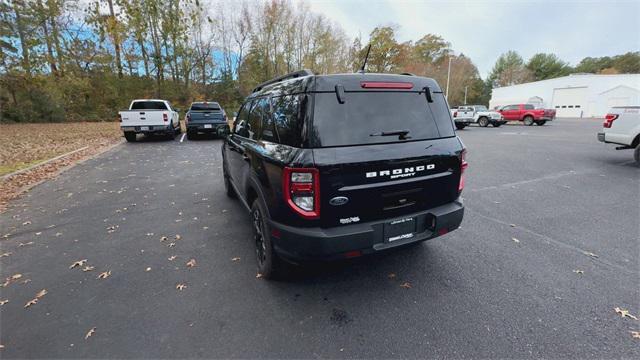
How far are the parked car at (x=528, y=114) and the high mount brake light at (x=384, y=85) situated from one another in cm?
2422

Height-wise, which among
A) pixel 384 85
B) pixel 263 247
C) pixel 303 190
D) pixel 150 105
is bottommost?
pixel 263 247

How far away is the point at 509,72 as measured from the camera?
60125 mm

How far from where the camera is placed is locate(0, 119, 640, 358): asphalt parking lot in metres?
2.11

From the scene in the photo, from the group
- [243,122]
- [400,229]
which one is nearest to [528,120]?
[243,122]

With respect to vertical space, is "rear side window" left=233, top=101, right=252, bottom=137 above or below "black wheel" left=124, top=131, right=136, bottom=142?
above

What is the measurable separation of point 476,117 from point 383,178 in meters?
24.0

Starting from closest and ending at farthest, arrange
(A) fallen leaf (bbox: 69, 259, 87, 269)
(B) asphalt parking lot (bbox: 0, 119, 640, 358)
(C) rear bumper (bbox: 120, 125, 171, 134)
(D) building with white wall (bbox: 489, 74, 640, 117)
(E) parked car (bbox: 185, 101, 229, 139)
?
(B) asphalt parking lot (bbox: 0, 119, 640, 358), (A) fallen leaf (bbox: 69, 259, 87, 269), (C) rear bumper (bbox: 120, 125, 171, 134), (E) parked car (bbox: 185, 101, 229, 139), (D) building with white wall (bbox: 489, 74, 640, 117)

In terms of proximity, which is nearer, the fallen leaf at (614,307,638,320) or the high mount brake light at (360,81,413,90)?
the fallen leaf at (614,307,638,320)

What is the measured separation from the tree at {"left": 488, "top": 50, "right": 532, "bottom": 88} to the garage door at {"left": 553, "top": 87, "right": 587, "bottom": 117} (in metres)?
22.2

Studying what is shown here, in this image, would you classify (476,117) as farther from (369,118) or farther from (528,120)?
(369,118)

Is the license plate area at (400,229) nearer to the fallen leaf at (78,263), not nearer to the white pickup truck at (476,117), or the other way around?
the fallen leaf at (78,263)

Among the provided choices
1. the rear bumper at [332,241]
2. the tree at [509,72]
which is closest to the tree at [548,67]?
the tree at [509,72]

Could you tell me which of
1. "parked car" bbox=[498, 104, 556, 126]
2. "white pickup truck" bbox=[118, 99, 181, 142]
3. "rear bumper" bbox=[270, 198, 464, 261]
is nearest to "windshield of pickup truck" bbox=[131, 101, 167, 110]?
"white pickup truck" bbox=[118, 99, 181, 142]

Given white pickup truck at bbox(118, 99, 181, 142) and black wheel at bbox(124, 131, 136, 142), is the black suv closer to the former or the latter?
white pickup truck at bbox(118, 99, 181, 142)
